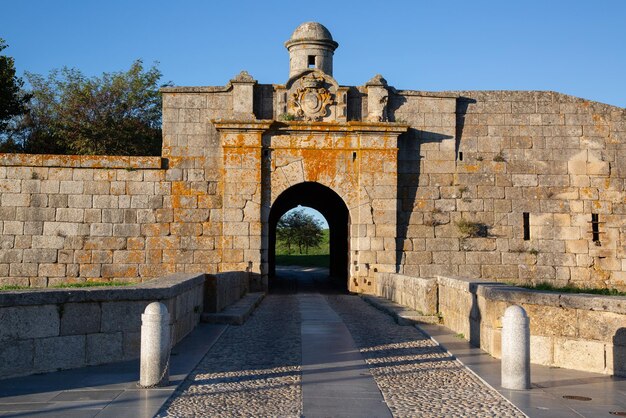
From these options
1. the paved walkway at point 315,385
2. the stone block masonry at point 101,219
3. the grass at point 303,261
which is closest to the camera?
the paved walkway at point 315,385

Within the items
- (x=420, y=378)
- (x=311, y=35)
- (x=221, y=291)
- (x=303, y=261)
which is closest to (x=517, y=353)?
(x=420, y=378)

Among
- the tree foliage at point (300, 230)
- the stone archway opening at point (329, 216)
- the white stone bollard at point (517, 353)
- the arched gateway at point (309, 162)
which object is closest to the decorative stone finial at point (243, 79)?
the arched gateway at point (309, 162)

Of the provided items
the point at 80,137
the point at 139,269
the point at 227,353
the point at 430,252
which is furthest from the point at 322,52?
the point at 227,353

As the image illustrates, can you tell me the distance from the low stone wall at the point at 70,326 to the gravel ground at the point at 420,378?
2.78 m

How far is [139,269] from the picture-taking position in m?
18.1

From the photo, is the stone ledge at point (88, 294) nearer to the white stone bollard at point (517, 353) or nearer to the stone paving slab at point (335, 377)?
the stone paving slab at point (335, 377)

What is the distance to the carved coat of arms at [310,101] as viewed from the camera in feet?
61.1

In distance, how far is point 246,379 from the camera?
6930 mm

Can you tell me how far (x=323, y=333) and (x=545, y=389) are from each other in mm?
4336

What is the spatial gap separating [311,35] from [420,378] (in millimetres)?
14981

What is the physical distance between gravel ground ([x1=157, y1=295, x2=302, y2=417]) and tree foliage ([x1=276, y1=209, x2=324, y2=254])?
4618cm

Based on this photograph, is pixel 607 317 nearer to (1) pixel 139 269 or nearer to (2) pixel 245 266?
(2) pixel 245 266

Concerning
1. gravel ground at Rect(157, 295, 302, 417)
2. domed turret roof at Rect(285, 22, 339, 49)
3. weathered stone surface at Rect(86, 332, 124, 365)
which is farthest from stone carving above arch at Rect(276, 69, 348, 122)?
weathered stone surface at Rect(86, 332, 124, 365)

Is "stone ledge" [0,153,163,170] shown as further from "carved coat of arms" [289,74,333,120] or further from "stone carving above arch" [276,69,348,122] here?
"carved coat of arms" [289,74,333,120]
